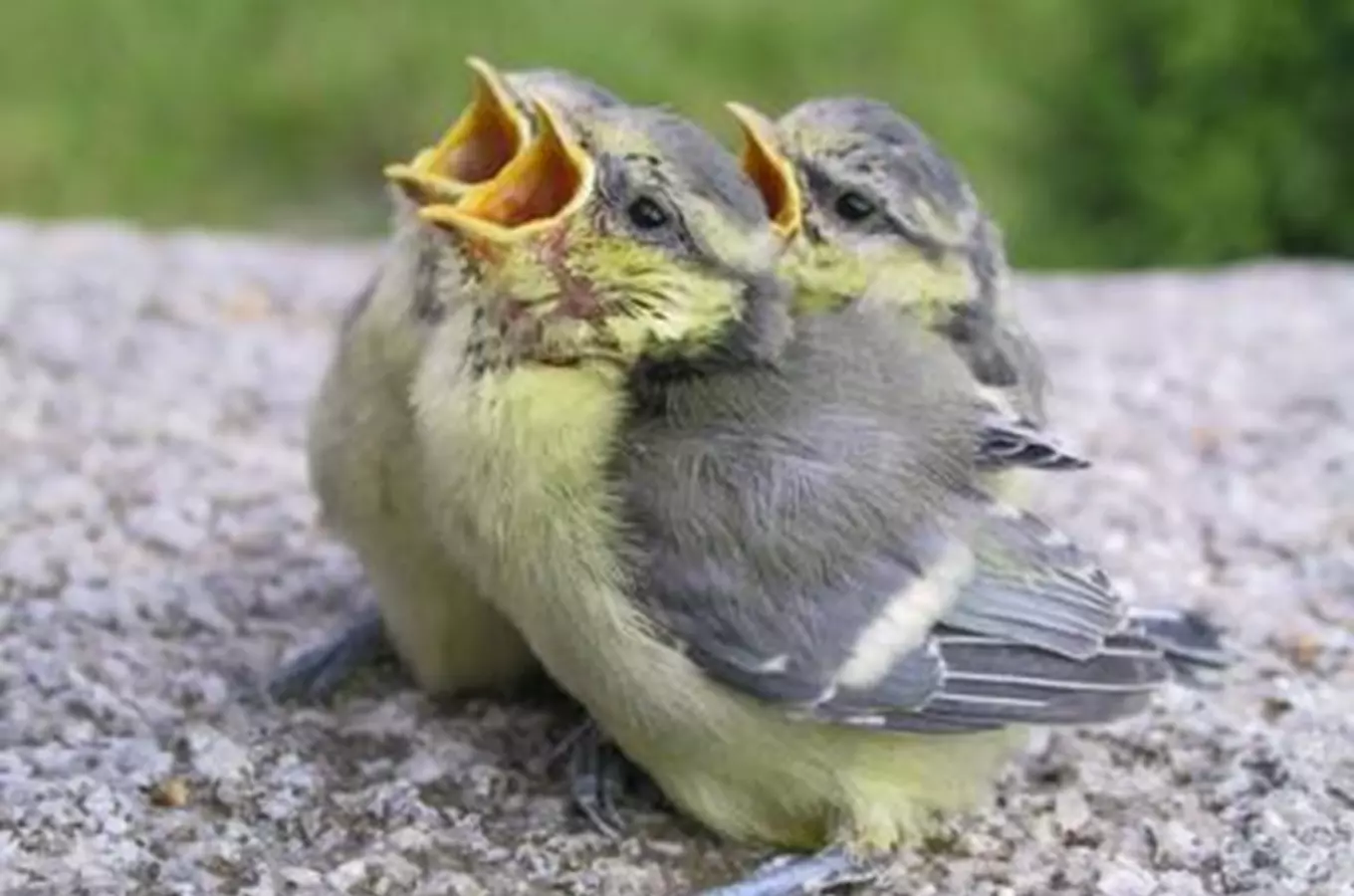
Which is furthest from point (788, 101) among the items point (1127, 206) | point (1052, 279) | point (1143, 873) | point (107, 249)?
point (1143, 873)

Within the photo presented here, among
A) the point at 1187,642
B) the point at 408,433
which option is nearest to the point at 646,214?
the point at 408,433

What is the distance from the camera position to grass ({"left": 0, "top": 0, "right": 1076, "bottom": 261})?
5.93m

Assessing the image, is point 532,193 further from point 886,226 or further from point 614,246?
point 886,226

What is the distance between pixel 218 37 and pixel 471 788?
14.1 ft

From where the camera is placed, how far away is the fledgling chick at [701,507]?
6.86 feet

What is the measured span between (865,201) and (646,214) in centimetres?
38

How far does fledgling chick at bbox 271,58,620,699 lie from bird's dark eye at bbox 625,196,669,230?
0.12 metres

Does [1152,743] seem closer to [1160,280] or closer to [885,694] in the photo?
[885,694]

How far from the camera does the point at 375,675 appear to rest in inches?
102

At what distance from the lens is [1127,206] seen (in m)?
5.00

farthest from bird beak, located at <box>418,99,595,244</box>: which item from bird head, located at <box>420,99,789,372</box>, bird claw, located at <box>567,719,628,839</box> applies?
bird claw, located at <box>567,719,628,839</box>

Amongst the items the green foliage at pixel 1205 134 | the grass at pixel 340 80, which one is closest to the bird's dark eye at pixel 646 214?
the green foliage at pixel 1205 134

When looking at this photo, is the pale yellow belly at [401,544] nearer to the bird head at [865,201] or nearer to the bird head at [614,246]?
the bird head at [614,246]

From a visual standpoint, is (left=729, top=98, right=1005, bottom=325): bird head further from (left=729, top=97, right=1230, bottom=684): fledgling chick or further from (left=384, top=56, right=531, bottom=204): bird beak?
(left=384, top=56, right=531, bottom=204): bird beak
